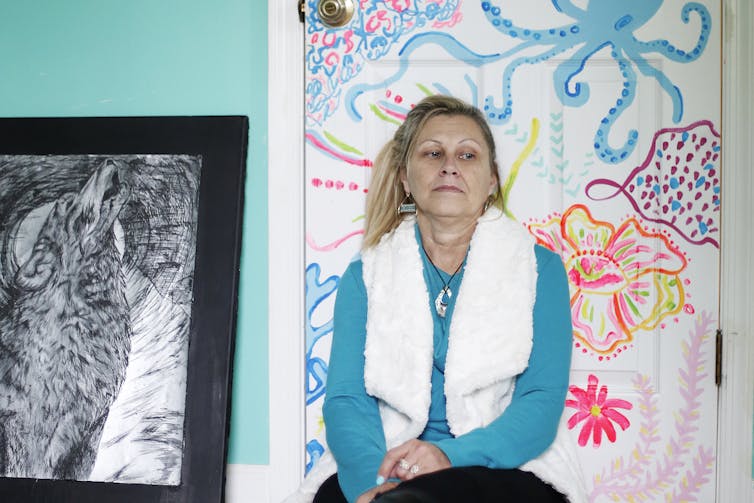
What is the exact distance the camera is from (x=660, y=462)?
1.70 m

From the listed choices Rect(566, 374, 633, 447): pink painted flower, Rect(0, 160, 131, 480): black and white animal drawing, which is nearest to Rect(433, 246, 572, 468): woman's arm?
Rect(566, 374, 633, 447): pink painted flower

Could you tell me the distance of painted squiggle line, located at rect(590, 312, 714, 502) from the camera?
5.58 feet

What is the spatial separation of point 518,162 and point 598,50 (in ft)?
1.09

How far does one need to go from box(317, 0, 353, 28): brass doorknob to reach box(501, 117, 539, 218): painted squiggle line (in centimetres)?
53

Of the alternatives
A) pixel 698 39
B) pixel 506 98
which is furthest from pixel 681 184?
pixel 506 98

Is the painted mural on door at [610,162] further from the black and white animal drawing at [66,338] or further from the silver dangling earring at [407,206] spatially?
the black and white animal drawing at [66,338]

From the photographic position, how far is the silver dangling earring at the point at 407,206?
1578mm

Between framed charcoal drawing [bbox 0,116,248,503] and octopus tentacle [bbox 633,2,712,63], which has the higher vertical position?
octopus tentacle [bbox 633,2,712,63]

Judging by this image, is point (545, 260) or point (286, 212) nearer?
point (545, 260)

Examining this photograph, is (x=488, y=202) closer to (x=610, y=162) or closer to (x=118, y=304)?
(x=610, y=162)

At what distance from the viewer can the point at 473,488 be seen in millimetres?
1112

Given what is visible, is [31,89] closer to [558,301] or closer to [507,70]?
[507,70]

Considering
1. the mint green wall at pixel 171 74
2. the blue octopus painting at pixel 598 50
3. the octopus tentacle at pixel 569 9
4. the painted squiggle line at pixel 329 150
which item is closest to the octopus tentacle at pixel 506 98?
the blue octopus painting at pixel 598 50

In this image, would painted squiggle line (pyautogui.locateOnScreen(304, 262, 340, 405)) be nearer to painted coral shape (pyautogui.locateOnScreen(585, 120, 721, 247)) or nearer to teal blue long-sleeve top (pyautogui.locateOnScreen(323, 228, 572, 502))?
teal blue long-sleeve top (pyautogui.locateOnScreen(323, 228, 572, 502))
